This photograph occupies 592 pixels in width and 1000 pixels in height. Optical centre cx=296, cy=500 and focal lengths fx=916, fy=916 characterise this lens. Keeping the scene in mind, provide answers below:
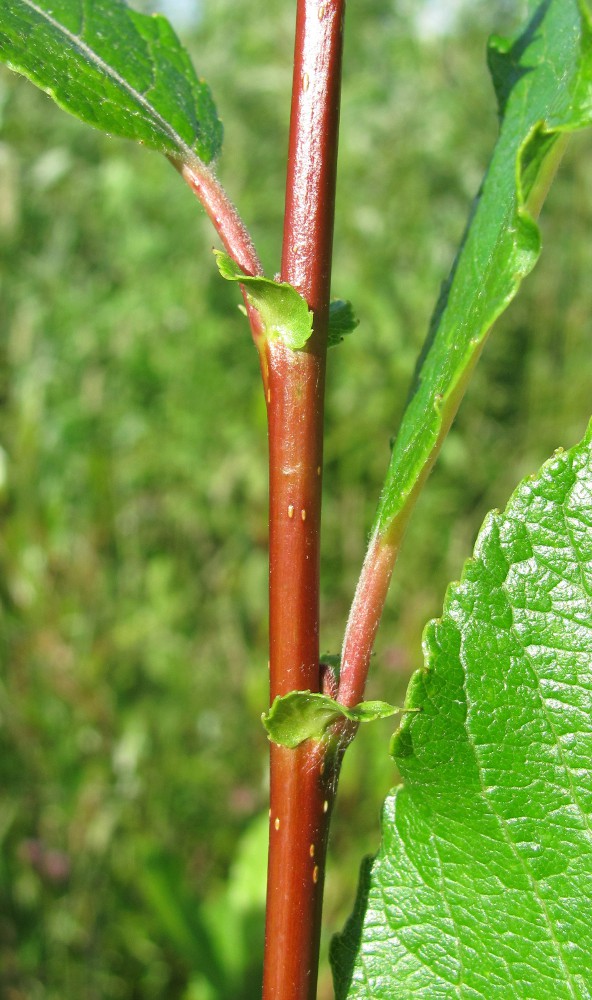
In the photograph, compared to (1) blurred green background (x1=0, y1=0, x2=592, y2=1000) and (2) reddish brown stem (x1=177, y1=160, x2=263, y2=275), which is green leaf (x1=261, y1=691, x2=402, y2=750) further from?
(1) blurred green background (x1=0, y1=0, x2=592, y2=1000)

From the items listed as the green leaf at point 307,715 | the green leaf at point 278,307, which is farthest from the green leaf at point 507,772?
the green leaf at point 278,307

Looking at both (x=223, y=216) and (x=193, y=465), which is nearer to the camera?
(x=223, y=216)

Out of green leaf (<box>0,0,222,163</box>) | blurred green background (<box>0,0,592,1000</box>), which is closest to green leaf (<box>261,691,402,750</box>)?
green leaf (<box>0,0,222,163</box>)

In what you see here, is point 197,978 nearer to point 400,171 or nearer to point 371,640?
point 371,640

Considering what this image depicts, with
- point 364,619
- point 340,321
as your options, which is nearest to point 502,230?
point 340,321

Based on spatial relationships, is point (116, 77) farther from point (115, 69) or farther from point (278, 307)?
point (278, 307)

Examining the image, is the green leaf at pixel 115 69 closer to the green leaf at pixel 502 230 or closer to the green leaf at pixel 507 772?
the green leaf at pixel 502 230
